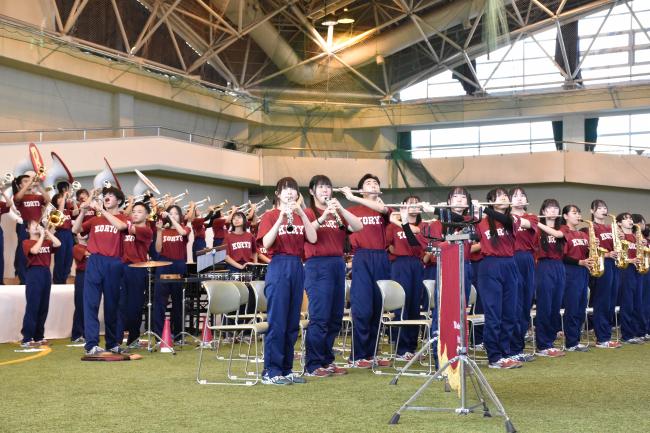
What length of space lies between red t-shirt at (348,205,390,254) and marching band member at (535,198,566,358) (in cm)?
249

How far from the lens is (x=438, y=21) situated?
88.0 ft

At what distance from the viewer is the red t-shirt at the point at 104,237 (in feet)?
33.3

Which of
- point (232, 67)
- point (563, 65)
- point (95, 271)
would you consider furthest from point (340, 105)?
point (95, 271)

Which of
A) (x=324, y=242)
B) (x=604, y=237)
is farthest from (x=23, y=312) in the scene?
(x=604, y=237)

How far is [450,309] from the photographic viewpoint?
6.18 meters

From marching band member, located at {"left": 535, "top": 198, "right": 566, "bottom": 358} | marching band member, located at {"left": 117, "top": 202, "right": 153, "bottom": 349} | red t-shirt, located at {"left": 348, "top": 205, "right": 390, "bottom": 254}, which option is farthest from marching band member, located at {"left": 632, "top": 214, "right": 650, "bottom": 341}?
marching band member, located at {"left": 117, "top": 202, "right": 153, "bottom": 349}

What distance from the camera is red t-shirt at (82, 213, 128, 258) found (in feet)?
33.3

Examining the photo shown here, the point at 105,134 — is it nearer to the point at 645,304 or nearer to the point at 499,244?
the point at 645,304

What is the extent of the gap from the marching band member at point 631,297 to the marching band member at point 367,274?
213 inches

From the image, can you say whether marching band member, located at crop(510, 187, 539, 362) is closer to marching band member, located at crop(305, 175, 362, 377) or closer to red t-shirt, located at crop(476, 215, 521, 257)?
red t-shirt, located at crop(476, 215, 521, 257)

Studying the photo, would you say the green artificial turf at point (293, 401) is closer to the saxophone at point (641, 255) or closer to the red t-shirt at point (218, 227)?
the saxophone at point (641, 255)

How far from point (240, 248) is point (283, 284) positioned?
569cm

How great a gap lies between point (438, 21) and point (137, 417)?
22654 mm

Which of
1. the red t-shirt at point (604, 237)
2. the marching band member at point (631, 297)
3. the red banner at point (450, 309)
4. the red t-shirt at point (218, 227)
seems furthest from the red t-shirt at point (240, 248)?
the red banner at point (450, 309)
